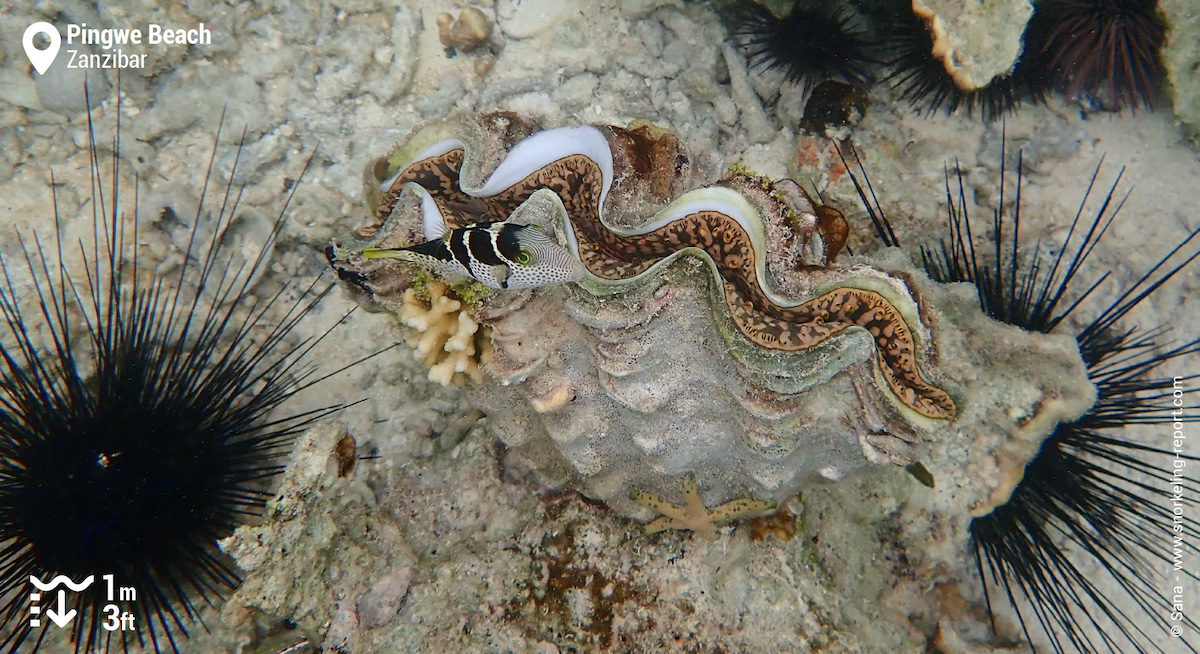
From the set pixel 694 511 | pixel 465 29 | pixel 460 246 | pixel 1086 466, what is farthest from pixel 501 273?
pixel 1086 466

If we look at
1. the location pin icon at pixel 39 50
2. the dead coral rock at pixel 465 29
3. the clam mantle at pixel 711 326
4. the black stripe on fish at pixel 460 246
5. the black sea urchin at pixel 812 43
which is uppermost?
the location pin icon at pixel 39 50

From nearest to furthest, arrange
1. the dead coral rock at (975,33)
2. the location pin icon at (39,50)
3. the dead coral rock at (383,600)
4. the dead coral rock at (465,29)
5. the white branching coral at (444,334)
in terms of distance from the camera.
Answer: the white branching coral at (444,334) → the dead coral rock at (975,33) → the dead coral rock at (383,600) → the location pin icon at (39,50) → the dead coral rock at (465,29)

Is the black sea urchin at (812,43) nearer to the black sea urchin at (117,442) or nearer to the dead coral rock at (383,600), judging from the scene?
the black sea urchin at (117,442)

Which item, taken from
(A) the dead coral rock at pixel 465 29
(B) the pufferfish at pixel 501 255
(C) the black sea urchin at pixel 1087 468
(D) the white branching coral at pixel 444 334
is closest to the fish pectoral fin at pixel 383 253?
(B) the pufferfish at pixel 501 255

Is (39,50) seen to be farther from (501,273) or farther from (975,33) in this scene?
(975,33)

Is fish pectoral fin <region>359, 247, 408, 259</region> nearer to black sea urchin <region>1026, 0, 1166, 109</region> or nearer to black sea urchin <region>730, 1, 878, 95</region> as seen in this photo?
black sea urchin <region>730, 1, 878, 95</region>

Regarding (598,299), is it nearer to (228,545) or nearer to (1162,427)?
(228,545)
